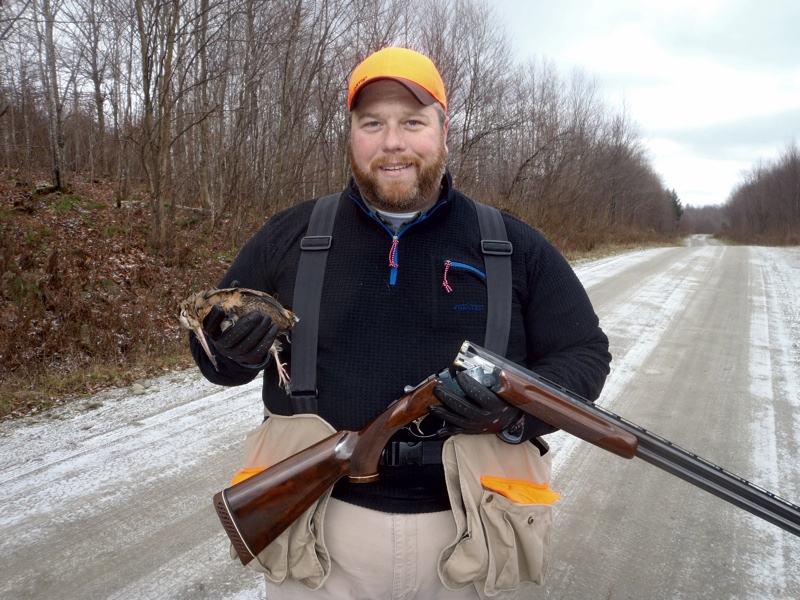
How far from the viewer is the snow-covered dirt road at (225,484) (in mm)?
2643

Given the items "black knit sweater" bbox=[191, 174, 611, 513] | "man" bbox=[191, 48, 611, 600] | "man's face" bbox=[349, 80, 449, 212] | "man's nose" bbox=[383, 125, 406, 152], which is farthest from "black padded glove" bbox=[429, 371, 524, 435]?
"man's nose" bbox=[383, 125, 406, 152]

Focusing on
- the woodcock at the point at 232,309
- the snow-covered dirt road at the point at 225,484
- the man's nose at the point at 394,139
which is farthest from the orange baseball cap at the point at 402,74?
the snow-covered dirt road at the point at 225,484

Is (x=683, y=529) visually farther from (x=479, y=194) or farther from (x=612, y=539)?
(x=479, y=194)

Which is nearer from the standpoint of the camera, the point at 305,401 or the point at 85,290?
the point at 305,401

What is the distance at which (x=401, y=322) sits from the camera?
70.6 inches

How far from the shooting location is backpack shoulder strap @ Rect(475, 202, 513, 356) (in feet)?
5.89

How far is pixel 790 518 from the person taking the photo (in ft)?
5.86

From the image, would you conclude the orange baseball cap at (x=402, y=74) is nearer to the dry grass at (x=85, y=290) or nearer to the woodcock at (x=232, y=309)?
the woodcock at (x=232, y=309)

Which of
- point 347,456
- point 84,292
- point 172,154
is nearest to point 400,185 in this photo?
point 347,456

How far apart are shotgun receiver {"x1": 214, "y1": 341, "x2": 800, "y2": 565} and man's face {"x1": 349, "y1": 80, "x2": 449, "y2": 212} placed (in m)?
0.60

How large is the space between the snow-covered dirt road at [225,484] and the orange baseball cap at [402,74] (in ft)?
7.65

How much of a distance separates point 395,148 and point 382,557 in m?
1.36

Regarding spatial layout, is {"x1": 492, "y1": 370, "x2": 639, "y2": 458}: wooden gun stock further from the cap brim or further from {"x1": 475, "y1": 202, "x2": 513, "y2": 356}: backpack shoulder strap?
the cap brim

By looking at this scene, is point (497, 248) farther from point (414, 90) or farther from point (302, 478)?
point (302, 478)
